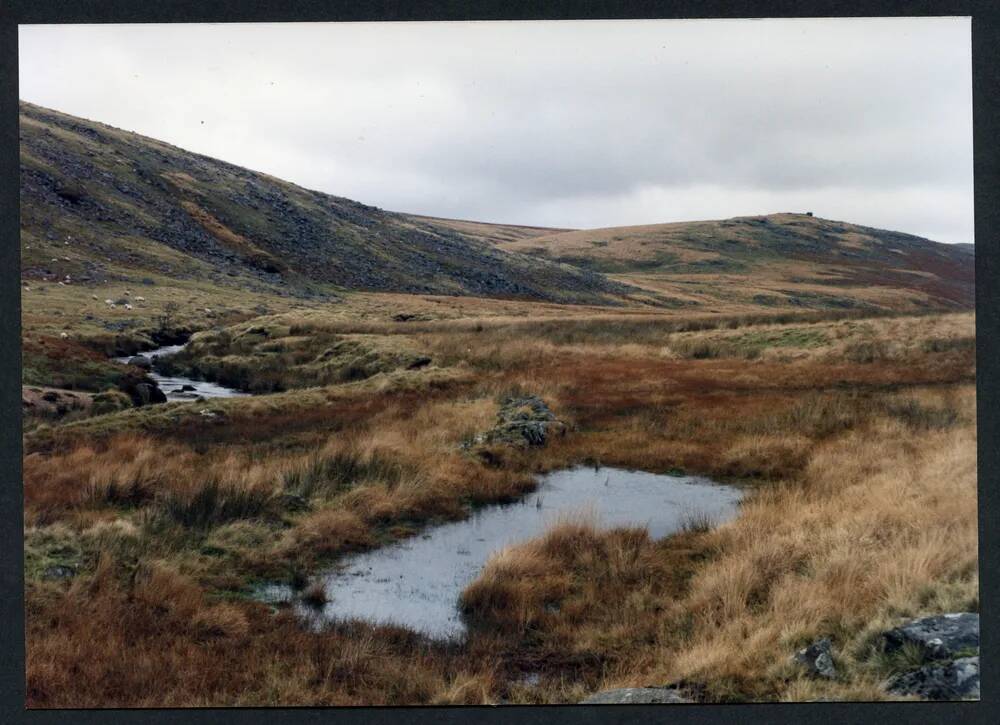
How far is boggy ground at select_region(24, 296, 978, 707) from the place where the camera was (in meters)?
5.68

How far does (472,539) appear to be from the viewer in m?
7.95

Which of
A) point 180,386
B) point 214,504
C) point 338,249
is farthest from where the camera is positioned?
point 338,249

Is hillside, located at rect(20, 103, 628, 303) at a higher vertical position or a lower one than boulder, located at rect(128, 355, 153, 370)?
higher

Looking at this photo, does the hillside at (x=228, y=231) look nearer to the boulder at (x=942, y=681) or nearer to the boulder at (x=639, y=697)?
the boulder at (x=639, y=697)

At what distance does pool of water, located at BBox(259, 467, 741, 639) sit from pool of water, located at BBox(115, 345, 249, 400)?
5.93 metres

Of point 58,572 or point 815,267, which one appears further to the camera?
point 815,267

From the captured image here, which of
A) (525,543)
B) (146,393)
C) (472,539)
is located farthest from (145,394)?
(525,543)

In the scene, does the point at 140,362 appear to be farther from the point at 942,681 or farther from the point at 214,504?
the point at 942,681

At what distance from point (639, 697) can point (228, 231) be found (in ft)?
109

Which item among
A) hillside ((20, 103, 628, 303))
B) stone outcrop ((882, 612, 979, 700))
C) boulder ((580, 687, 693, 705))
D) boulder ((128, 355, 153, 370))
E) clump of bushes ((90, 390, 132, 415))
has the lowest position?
boulder ((580, 687, 693, 705))

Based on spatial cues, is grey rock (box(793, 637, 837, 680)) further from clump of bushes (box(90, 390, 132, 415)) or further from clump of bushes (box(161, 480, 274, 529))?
clump of bushes (box(90, 390, 132, 415))

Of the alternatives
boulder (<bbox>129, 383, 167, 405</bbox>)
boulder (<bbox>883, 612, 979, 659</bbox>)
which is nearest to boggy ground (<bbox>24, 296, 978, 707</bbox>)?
boulder (<bbox>883, 612, 979, 659</bbox>)

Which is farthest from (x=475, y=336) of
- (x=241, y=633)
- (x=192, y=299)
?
(x=241, y=633)

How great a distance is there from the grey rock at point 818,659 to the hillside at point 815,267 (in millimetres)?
3942
